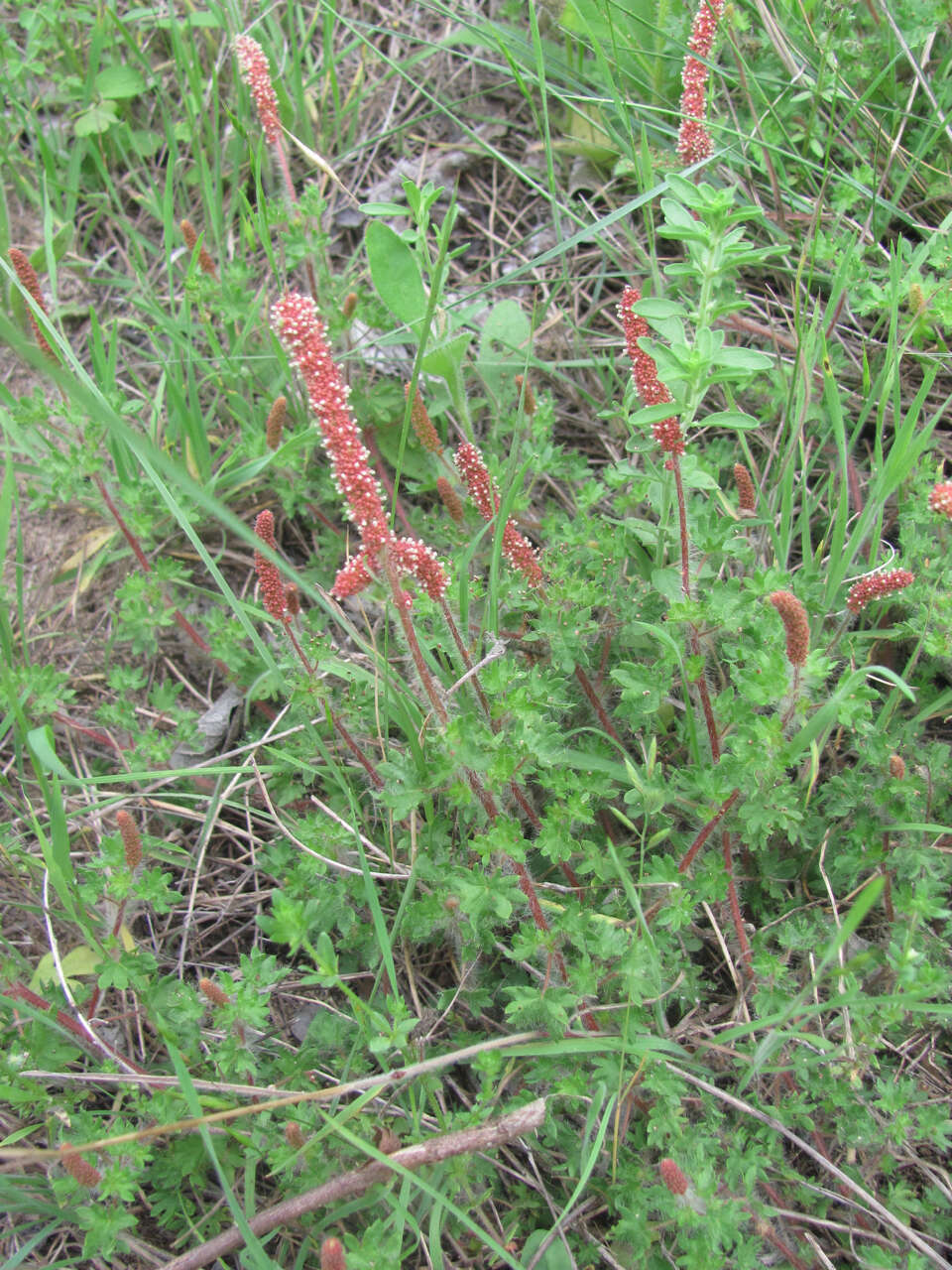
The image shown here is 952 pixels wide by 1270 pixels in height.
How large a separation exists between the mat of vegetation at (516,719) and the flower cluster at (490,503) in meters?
0.01

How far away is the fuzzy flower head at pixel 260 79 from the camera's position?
3.57 m

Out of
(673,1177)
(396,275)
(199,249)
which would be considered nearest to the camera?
(673,1177)

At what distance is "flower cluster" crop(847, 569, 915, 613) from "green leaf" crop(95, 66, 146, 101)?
4.19 m

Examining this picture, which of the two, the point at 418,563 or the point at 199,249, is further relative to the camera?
the point at 199,249

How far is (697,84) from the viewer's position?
3.11m

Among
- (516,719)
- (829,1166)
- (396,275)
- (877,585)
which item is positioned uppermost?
(396,275)

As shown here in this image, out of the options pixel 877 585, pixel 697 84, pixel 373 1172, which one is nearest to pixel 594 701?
pixel 877 585

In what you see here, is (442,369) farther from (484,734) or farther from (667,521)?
(484,734)

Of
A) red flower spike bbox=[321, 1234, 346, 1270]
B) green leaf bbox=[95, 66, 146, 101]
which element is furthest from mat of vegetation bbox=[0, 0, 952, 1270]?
green leaf bbox=[95, 66, 146, 101]

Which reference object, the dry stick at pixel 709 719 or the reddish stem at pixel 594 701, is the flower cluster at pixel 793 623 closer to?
the dry stick at pixel 709 719

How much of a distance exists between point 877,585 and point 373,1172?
202cm

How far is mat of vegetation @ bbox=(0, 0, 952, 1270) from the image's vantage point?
240 cm

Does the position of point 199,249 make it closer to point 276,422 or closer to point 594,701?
point 276,422

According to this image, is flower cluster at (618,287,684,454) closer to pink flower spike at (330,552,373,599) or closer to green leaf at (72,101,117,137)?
pink flower spike at (330,552,373,599)
